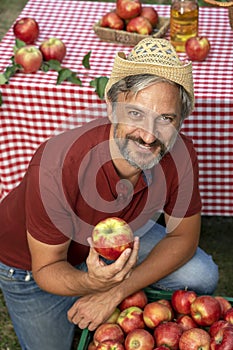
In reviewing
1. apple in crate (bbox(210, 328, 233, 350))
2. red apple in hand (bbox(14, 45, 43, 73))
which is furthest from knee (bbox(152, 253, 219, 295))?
red apple in hand (bbox(14, 45, 43, 73))

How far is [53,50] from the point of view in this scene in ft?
11.0

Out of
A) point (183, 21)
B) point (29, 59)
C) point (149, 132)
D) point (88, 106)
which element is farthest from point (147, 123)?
point (183, 21)

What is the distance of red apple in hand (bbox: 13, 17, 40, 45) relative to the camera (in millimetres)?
3508

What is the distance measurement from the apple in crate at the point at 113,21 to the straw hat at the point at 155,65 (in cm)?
131

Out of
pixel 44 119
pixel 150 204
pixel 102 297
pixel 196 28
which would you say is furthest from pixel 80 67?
pixel 102 297

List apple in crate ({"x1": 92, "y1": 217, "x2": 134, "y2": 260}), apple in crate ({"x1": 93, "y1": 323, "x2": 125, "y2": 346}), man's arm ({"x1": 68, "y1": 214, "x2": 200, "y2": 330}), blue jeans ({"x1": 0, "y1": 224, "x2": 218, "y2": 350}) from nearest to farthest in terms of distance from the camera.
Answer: apple in crate ({"x1": 92, "y1": 217, "x2": 134, "y2": 260})
apple in crate ({"x1": 93, "y1": 323, "x2": 125, "y2": 346})
man's arm ({"x1": 68, "y1": 214, "x2": 200, "y2": 330})
blue jeans ({"x1": 0, "y1": 224, "x2": 218, "y2": 350})

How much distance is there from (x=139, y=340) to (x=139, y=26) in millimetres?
1752

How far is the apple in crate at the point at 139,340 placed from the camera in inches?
86.8

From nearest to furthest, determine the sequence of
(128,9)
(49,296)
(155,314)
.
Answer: (155,314), (49,296), (128,9)

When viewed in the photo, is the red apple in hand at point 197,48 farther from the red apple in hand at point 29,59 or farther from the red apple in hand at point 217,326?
the red apple in hand at point 217,326

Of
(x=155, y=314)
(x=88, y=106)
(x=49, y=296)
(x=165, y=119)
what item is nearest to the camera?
(x=165, y=119)

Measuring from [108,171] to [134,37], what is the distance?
4.22 feet

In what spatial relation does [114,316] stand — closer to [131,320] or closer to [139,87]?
[131,320]

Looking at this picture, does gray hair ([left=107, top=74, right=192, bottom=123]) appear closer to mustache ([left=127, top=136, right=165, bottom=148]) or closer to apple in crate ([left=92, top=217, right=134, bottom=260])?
mustache ([left=127, top=136, right=165, bottom=148])
